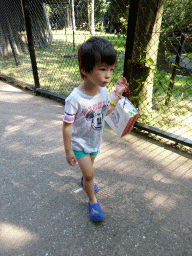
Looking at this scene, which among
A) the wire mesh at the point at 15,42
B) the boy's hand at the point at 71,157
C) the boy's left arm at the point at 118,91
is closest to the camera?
the boy's hand at the point at 71,157

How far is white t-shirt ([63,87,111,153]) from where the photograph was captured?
4.02 ft

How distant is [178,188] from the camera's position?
1821mm

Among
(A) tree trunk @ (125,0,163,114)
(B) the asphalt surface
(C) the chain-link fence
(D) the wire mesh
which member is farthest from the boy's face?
(D) the wire mesh

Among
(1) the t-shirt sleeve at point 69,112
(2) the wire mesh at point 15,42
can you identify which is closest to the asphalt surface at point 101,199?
(1) the t-shirt sleeve at point 69,112

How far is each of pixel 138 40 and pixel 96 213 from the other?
207 centimetres

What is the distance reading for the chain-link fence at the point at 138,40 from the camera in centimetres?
236

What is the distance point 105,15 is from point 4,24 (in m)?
5.03

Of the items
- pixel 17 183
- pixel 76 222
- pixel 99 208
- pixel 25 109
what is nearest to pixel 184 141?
pixel 99 208

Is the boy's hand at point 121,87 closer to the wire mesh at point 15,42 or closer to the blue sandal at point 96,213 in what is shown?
the blue sandal at point 96,213

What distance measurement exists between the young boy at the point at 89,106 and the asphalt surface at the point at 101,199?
185 mm

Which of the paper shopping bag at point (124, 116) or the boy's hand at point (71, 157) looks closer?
the boy's hand at point (71, 157)

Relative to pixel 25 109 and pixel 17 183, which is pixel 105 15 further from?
pixel 17 183

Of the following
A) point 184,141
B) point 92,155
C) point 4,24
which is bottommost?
point 184,141

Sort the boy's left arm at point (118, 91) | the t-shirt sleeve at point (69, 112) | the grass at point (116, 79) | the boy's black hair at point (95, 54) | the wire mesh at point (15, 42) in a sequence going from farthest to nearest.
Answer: the wire mesh at point (15, 42), the grass at point (116, 79), the boy's left arm at point (118, 91), the t-shirt sleeve at point (69, 112), the boy's black hair at point (95, 54)
